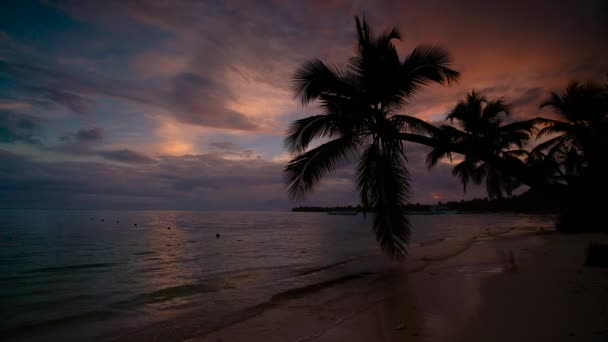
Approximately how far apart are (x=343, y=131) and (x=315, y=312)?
459cm

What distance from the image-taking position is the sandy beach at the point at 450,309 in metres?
4.34

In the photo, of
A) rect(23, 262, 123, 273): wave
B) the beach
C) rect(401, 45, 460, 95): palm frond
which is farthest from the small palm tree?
rect(23, 262, 123, 273): wave

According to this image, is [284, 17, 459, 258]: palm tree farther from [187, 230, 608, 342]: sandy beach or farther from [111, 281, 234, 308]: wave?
[111, 281, 234, 308]: wave

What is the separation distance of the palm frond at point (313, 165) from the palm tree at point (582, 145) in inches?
191

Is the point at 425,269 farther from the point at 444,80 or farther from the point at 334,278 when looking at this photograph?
the point at 444,80

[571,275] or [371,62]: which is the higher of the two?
[371,62]

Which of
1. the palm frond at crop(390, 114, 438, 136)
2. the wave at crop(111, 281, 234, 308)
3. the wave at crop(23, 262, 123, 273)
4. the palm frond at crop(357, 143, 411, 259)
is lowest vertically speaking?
the wave at crop(23, 262, 123, 273)

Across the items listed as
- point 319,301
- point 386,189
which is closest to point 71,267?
point 319,301

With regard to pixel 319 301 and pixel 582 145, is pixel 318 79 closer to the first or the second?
pixel 319 301

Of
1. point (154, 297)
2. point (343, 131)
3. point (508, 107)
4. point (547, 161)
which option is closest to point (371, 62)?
point (343, 131)

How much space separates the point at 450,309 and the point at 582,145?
9.72 m

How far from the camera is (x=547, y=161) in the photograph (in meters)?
14.7

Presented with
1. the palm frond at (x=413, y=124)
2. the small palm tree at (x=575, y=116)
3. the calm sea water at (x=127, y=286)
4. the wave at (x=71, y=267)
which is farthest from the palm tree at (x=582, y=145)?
the wave at (x=71, y=267)

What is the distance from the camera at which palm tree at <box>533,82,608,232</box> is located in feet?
18.6
